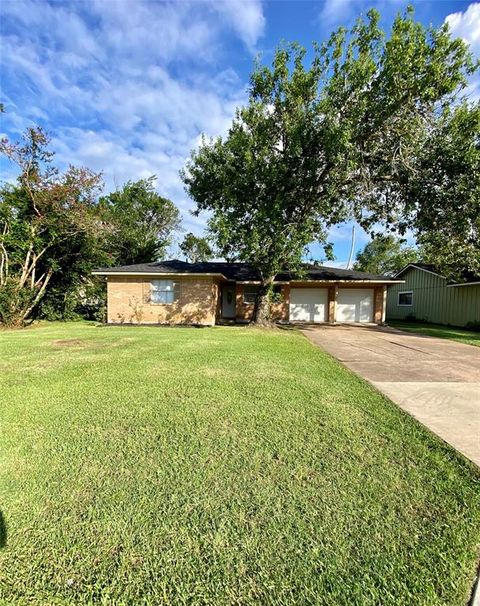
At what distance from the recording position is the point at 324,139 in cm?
1098

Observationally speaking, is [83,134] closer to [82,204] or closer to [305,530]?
[82,204]

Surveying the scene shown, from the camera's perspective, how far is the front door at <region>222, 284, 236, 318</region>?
19438mm

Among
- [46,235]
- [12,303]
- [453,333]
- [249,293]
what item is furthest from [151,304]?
[453,333]

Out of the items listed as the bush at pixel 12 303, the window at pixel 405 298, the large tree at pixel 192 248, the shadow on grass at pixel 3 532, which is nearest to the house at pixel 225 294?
the bush at pixel 12 303

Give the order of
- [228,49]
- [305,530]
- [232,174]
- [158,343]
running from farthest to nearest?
[232,174], [228,49], [158,343], [305,530]

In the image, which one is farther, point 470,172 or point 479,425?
point 470,172

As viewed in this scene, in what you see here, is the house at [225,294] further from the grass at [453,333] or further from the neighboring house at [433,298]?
the neighboring house at [433,298]

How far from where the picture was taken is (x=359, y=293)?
18609mm

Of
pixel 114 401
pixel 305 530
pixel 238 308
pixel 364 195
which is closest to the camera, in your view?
pixel 305 530

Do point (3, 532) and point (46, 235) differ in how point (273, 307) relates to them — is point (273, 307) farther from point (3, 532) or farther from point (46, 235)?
point (3, 532)

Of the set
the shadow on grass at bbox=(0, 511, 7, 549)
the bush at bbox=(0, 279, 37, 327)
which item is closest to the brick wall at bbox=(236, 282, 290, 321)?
the bush at bbox=(0, 279, 37, 327)

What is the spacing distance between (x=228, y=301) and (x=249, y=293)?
177 cm

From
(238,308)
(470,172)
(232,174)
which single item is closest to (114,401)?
(232,174)

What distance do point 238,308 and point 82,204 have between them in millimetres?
9539
